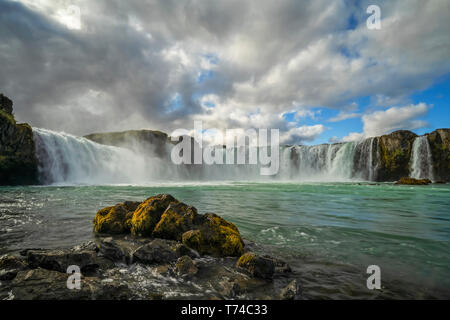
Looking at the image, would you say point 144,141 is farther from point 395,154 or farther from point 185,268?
point 185,268

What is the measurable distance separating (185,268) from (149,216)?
3.00 meters

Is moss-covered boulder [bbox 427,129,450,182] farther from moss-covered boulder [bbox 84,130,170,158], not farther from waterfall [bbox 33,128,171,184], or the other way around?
moss-covered boulder [bbox 84,130,170,158]

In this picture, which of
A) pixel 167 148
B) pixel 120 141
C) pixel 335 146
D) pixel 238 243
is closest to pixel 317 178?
pixel 335 146

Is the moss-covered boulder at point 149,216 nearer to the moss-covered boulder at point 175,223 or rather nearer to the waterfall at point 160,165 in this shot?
the moss-covered boulder at point 175,223

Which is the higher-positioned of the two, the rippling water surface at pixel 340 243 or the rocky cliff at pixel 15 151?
the rocky cliff at pixel 15 151

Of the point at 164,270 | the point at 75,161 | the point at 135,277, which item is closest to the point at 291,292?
the point at 164,270

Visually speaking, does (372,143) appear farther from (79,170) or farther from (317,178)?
(79,170)

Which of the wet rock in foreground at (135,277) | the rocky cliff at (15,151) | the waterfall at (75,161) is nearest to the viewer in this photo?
the wet rock in foreground at (135,277)

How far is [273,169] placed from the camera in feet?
210

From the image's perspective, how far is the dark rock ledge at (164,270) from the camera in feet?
11.3

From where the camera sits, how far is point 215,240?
5.56 metres

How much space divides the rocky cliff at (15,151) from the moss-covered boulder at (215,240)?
37.9 meters

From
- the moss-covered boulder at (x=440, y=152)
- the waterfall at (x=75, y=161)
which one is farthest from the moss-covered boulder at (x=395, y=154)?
the waterfall at (x=75, y=161)

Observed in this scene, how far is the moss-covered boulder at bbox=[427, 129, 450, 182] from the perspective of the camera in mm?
44062
